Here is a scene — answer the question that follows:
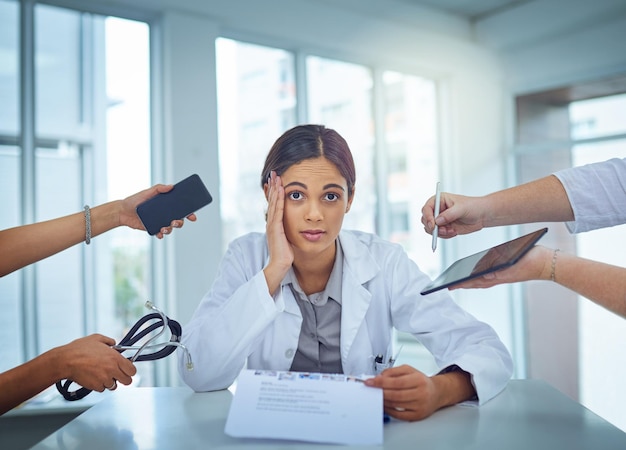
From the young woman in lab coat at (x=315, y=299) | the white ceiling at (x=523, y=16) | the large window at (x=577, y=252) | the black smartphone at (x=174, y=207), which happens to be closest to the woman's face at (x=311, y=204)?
the young woman in lab coat at (x=315, y=299)

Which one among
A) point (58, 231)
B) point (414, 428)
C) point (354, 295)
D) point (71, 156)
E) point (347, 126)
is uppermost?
point (347, 126)

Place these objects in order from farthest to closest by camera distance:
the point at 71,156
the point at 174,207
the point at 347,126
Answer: the point at 347,126
the point at 71,156
the point at 174,207

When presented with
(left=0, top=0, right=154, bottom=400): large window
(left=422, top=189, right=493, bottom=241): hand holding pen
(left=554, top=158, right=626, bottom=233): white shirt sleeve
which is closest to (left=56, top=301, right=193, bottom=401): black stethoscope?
(left=422, top=189, right=493, bottom=241): hand holding pen

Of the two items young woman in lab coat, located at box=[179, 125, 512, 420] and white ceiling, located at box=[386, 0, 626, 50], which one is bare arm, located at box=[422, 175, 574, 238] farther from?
white ceiling, located at box=[386, 0, 626, 50]

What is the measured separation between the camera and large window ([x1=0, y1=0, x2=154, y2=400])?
311 cm

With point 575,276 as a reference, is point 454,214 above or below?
above

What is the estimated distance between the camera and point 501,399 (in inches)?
55.4

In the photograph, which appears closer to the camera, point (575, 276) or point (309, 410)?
point (309, 410)

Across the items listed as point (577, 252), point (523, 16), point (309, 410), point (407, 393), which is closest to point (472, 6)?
point (523, 16)

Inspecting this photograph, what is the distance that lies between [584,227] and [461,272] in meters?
0.64

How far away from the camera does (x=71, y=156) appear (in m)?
3.91

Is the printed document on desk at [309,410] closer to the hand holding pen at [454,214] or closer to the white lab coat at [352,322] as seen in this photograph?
the white lab coat at [352,322]

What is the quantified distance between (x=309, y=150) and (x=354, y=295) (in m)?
0.51

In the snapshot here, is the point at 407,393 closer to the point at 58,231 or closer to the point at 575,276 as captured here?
the point at 575,276
